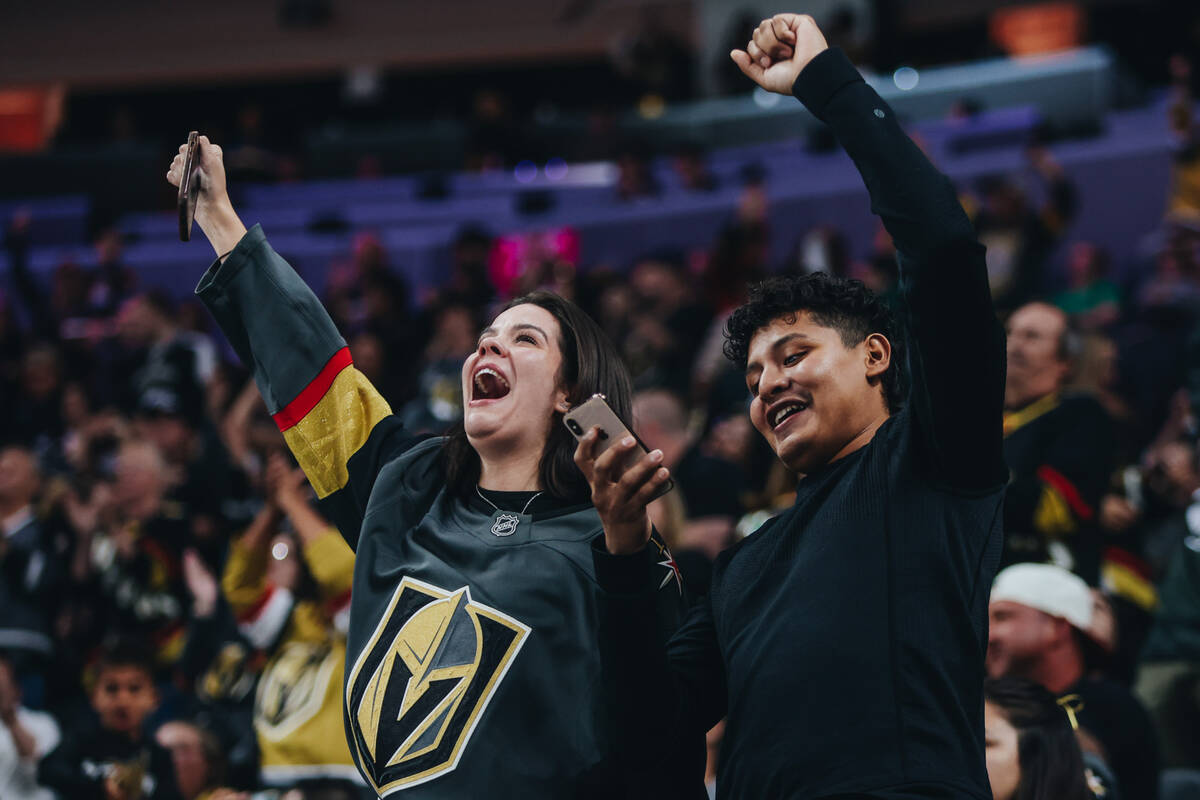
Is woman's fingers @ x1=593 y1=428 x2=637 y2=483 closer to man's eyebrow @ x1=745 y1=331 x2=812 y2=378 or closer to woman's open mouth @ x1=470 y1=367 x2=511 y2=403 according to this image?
man's eyebrow @ x1=745 y1=331 x2=812 y2=378

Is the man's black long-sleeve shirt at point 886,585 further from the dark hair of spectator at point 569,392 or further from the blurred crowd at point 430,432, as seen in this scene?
the blurred crowd at point 430,432

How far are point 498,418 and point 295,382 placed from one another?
1.15 ft

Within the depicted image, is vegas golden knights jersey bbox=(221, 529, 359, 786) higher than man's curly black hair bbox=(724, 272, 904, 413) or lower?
lower

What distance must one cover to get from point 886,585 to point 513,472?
0.70 meters

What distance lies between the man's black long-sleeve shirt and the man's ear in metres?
0.12

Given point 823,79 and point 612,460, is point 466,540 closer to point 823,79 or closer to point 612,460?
point 612,460

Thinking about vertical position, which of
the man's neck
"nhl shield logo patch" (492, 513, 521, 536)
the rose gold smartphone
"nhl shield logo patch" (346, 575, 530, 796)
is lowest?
"nhl shield logo patch" (346, 575, 530, 796)

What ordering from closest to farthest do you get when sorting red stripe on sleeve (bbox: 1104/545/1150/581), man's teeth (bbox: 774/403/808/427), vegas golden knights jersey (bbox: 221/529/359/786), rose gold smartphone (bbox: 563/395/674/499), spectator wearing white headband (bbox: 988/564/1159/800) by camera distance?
rose gold smartphone (bbox: 563/395/674/499)
man's teeth (bbox: 774/403/808/427)
spectator wearing white headband (bbox: 988/564/1159/800)
vegas golden knights jersey (bbox: 221/529/359/786)
red stripe on sleeve (bbox: 1104/545/1150/581)

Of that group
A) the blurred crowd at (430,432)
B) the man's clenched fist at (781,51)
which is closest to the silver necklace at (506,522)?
the man's clenched fist at (781,51)

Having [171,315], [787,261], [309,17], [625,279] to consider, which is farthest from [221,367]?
[309,17]

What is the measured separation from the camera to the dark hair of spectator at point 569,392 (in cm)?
211

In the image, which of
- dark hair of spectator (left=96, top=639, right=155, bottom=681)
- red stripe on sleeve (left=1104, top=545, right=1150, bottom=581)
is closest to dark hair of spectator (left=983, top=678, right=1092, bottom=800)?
red stripe on sleeve (left=1104, top=545, right=1150, bottom=581)

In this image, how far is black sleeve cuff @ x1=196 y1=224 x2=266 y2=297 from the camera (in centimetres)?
225

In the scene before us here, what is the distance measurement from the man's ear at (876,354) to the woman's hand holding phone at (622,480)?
36 centimetres
